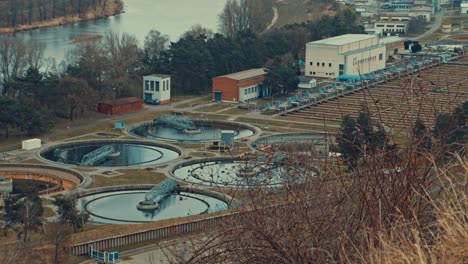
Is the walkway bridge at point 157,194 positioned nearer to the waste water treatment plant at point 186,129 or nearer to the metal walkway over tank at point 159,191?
the metal walkway over tank at point 159,191

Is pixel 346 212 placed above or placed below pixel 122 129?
above

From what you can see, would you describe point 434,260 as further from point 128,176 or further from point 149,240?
point 128,176

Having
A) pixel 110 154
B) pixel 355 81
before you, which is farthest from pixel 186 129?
pixel 355 81

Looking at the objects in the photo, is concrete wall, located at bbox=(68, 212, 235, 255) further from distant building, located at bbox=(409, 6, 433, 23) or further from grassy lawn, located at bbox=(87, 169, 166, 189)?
distant building, located at bbox=(409, 6, 433, 23)

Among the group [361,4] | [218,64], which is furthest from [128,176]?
[361,4]

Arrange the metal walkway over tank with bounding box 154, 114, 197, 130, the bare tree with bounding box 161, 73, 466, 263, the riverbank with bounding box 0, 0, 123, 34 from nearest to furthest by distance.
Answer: the bare tree with bounding box 161, 73, 466, 263, the metal walkway over tank with bounding box 154, 114, 197, 130, the riverbank with bounding box 0, 0, 123, 34

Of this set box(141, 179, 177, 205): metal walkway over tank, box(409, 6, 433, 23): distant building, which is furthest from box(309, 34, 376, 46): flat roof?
box(141, 179, 177, 205): metal walkway over tank
